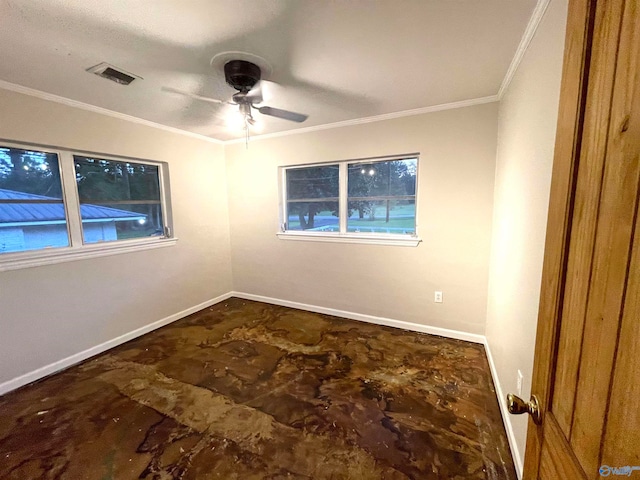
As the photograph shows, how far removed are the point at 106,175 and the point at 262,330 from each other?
2317 millimetres

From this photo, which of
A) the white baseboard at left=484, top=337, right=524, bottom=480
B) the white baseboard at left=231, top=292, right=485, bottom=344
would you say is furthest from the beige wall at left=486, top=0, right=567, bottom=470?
the white baseboard at left=231, top=292, right=485, bottom=344

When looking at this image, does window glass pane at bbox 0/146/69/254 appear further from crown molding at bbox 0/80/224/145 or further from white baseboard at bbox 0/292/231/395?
white baseboard at bbox 0/292/231/395

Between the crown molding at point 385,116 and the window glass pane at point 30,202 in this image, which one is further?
the crown molding at point 385,116

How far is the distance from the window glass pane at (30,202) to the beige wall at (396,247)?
1895mm

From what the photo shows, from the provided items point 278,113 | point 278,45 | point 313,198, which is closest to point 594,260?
point 278,45

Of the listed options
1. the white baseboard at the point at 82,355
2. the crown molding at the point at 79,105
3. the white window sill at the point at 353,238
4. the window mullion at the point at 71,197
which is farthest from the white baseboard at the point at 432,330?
the crown molding at the point at 79,105

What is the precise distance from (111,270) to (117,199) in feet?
2.48

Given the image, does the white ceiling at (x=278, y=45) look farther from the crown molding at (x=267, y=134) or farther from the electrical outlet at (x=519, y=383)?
the electrical outlet at (x=519, y=383)

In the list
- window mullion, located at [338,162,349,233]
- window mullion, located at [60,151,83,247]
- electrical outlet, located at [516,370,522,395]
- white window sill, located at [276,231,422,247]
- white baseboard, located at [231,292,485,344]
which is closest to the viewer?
electrical outlet, located at [516,370,522,395]

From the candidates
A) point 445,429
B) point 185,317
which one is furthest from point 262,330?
point 445,429

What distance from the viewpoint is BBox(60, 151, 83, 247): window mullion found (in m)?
2.46

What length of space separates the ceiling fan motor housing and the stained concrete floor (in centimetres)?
228

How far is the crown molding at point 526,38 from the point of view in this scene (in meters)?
1.33

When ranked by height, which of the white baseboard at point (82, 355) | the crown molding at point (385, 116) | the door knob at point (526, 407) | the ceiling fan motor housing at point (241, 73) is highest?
the crown molding at point (385, 116)
